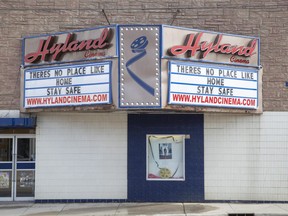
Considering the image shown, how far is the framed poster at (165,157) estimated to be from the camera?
15.3m

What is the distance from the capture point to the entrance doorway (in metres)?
15.7

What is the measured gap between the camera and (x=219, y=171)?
15086 mm

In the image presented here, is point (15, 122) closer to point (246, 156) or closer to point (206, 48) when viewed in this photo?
point (206, 48)

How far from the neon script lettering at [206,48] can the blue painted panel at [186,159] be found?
2251mm

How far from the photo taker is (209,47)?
14.2 metres

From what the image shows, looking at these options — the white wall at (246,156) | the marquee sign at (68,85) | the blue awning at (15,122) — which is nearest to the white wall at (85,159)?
the blue awning at (15,122)

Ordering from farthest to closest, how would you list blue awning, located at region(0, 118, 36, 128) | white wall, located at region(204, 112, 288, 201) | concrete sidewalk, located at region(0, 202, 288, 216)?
white wall, located at region(204, 112, 288, 201) → blue awning, located at region(0, 118, 36, 128) → concrete sidewalk, located at region(0, 202, 288, 216)

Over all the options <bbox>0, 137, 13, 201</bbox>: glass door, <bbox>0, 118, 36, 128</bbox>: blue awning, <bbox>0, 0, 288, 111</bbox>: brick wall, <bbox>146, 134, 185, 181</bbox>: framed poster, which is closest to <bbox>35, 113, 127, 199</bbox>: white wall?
<bbox>0, 118, 36, 128</bbox>: blue awning

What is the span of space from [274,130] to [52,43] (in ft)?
25.0

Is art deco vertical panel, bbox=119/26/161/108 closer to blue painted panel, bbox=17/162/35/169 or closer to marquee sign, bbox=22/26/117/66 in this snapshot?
marquee sign, bbox=22/26/117/66

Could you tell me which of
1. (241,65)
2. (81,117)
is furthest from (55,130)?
(241,65)

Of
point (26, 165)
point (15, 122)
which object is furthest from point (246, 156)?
point (15, 122)

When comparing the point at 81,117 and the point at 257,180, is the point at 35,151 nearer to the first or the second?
the point at 81,117

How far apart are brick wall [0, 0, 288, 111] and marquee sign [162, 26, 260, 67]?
58cm
